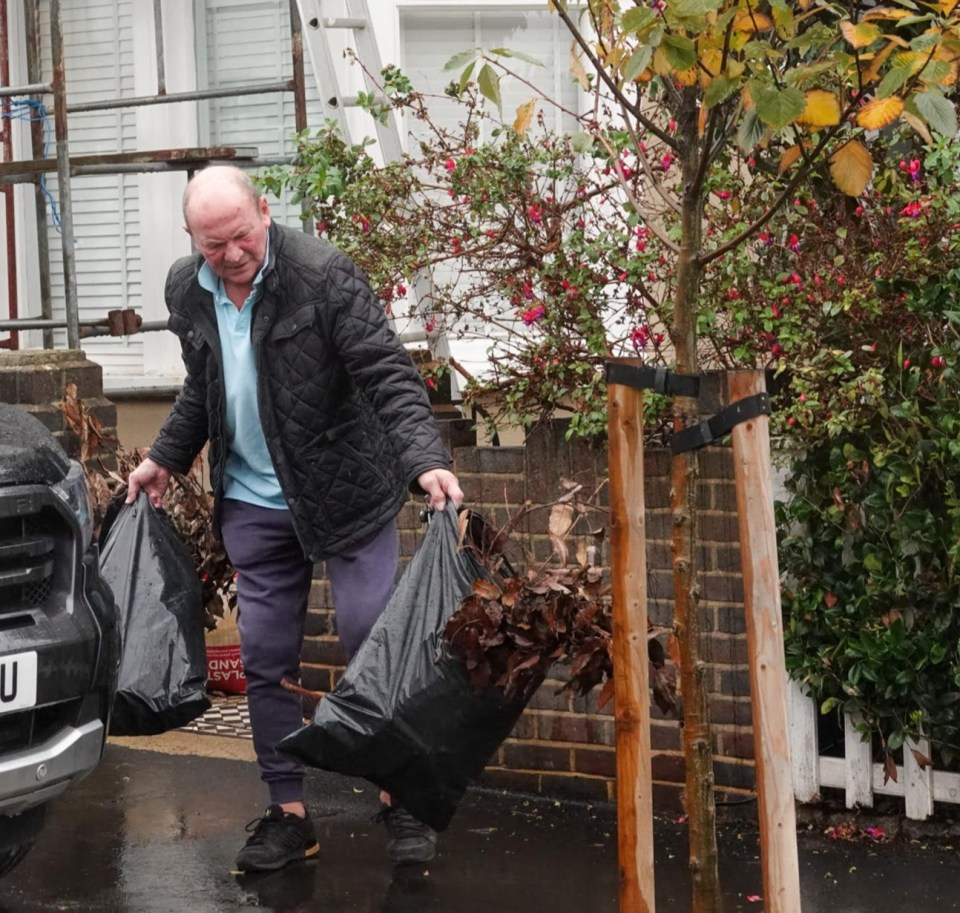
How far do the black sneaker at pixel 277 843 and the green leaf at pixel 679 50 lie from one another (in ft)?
9.14

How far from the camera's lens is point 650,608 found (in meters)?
5.38

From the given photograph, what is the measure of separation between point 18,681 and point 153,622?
0.94 meters

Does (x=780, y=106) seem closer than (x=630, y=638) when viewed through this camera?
Yes

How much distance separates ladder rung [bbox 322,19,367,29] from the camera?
688 cm

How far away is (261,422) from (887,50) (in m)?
2.24

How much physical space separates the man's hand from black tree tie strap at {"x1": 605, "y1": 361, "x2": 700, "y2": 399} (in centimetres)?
106

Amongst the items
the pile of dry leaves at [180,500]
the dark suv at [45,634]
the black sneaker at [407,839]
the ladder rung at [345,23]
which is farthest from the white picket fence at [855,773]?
the ladder rung at [345,23]

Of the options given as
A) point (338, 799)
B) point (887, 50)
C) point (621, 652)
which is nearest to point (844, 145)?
point (887, 50)

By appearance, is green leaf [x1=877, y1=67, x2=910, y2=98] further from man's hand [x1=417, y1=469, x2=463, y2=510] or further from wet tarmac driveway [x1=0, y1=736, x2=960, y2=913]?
wet tarmac driveway [x1=0, y1=736, x2=960, y2=913]

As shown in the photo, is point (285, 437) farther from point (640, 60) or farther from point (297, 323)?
point (640, 60)

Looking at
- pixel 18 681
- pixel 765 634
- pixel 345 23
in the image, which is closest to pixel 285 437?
pixel 18 681

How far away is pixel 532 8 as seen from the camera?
25.1ft

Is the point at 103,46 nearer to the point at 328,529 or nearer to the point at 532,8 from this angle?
the point at 532,8

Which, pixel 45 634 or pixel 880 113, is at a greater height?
pixel 880 113
